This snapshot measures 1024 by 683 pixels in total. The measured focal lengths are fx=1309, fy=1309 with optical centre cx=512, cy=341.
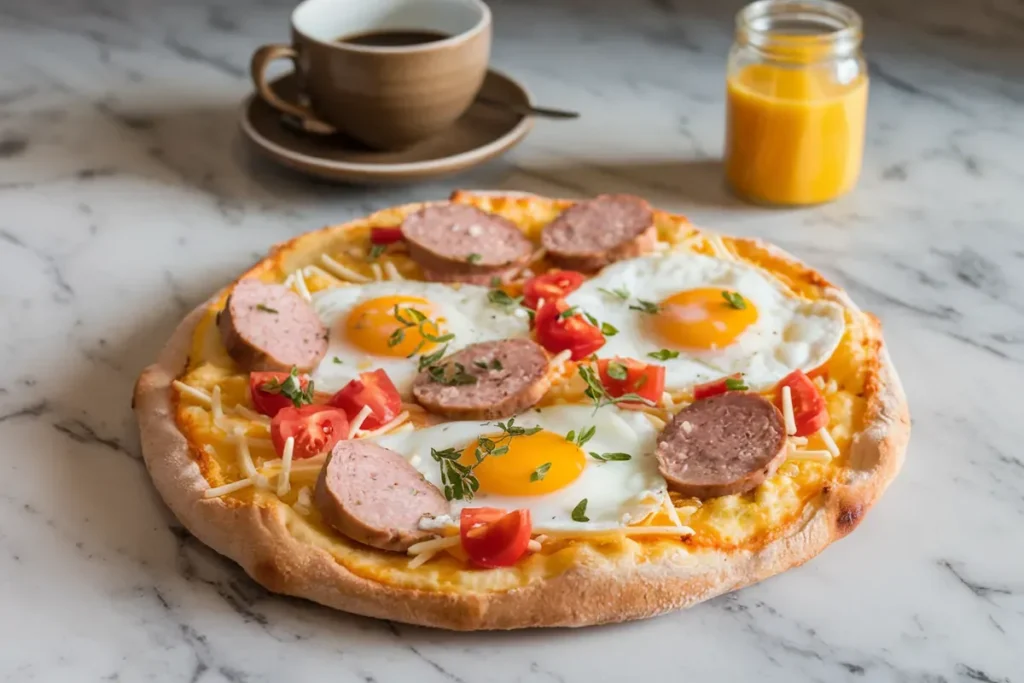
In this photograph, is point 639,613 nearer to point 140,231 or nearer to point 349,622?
point 349,622

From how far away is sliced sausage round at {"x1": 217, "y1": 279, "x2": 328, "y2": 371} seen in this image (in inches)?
148

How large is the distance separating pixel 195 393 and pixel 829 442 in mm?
1742

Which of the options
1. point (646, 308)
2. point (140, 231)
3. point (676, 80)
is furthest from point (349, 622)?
point (676, 80)

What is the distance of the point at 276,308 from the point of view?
3.93 meters

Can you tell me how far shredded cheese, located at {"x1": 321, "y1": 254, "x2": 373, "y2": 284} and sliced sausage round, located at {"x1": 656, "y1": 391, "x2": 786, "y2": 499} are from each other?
4.24ft

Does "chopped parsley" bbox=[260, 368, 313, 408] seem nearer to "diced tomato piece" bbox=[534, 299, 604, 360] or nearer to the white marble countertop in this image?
the white marble countertop

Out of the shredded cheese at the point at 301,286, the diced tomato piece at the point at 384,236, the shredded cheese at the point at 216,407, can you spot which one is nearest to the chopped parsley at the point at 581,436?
the shredded cheese at the point at 216,407

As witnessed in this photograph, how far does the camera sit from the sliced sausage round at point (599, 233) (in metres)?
4.32

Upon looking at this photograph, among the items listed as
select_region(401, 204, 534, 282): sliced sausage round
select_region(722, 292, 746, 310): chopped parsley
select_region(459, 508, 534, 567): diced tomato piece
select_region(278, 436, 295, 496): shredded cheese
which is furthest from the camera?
select_region(401, 204, 534, 282): sliced sausage round

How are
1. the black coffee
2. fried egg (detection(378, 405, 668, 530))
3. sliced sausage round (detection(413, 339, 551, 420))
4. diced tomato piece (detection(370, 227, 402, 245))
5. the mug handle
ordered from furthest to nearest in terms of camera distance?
1. the black coffee
2. the mug handle
3. diced tomato piece (detection(370, 227, 402, 245))
4. sliced sausage round (detection(413, 339, 551, 420))
5. fried egg (detection(378, 405, 668, 530))

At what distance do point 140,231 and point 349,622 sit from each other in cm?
238

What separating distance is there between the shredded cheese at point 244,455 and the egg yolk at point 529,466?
A: 54 cm

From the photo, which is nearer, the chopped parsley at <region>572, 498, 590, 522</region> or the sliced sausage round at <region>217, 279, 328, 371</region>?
the chopped parsley at <region>572, 498, 590, 522</region>

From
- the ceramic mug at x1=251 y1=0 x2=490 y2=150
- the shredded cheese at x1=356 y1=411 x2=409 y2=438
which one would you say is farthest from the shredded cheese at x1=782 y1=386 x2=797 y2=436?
the ceramic mug at x1=251 y1=0 x2=490 y2=150
